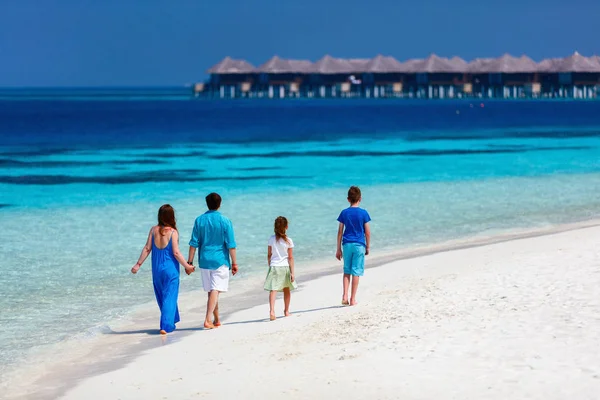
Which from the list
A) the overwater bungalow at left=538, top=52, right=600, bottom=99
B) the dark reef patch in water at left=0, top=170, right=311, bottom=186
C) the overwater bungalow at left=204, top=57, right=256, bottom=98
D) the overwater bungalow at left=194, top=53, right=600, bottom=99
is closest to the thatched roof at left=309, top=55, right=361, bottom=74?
the overwater bungalow at left=194, top=53, right=600, bottom=99

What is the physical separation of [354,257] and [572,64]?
119381mm

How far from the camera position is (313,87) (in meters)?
147

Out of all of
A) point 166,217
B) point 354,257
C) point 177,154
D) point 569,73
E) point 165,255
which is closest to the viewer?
point 166,217

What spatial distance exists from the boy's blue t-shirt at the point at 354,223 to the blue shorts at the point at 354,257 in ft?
0.22

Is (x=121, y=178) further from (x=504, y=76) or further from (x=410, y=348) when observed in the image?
(x=504, y=76)

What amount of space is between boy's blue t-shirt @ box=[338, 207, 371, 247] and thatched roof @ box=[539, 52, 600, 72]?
118m

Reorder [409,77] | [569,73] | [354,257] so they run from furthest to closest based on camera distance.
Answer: [409,77]
[569,73]
[354,257]

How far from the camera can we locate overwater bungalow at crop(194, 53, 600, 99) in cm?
12500

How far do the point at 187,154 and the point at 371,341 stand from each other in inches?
1257

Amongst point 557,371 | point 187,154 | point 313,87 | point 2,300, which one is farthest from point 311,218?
point 313,87

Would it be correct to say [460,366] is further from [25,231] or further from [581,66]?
[581,66]

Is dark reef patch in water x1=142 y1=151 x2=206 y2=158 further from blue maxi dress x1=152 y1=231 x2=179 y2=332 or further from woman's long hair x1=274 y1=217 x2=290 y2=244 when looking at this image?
woman's long hair x1=274 y1=217 x2=290 y2=244

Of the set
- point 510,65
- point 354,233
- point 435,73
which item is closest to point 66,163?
point 354,233

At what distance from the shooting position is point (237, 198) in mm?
22547
